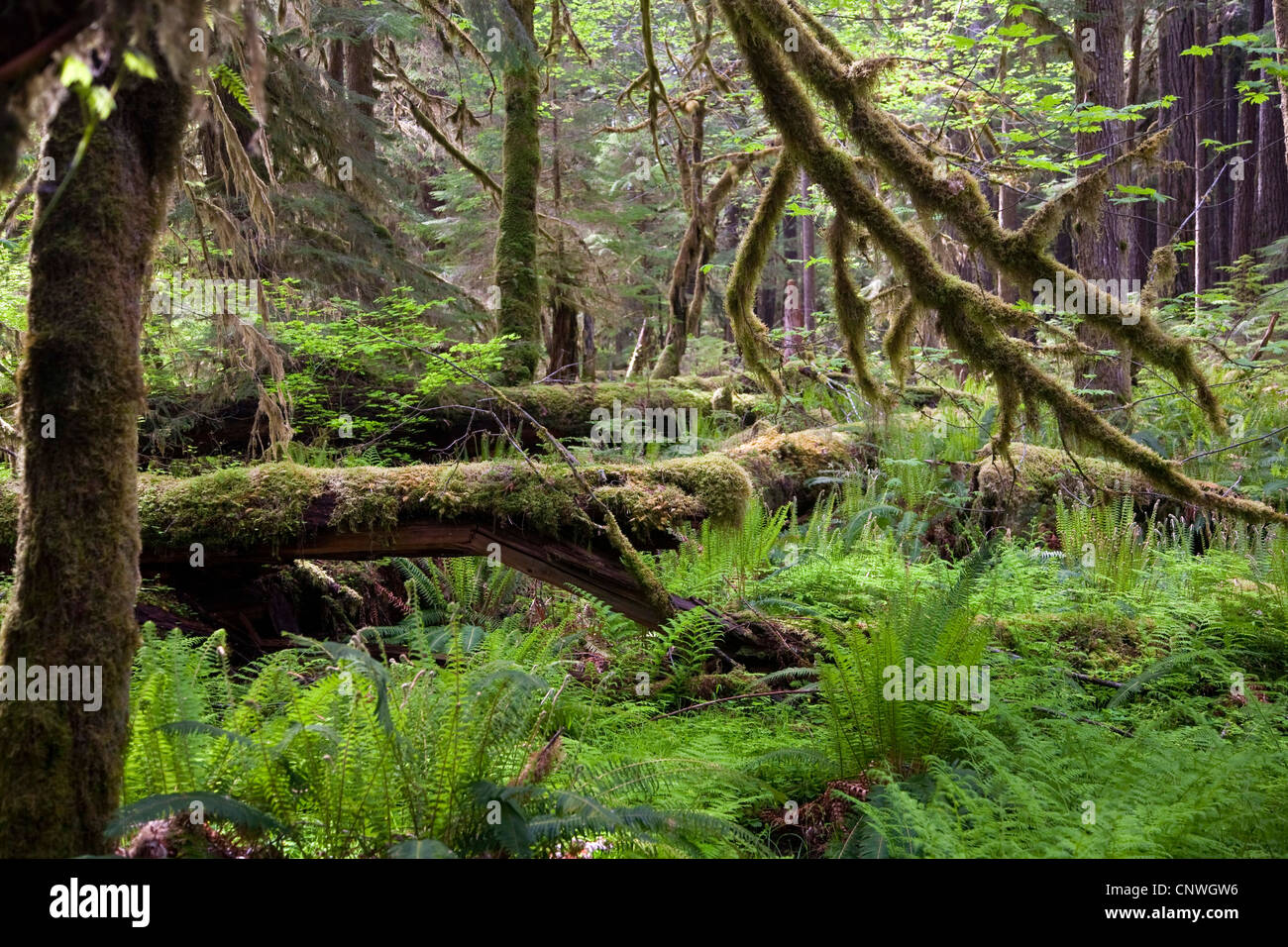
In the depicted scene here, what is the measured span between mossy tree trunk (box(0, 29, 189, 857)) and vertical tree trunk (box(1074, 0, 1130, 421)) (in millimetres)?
9592

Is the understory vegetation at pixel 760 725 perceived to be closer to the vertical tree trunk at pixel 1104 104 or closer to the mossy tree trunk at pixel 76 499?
the mossy tree trunk at pixel 76 499

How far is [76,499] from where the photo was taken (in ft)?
7.25

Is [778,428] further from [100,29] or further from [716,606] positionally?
[100,29]

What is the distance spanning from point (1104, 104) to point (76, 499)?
36.6 ft

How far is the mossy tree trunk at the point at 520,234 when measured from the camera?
9.26 metres

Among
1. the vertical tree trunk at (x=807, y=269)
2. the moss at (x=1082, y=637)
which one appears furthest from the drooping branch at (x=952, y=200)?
the vertical tree trunk at (x=807, y=269)

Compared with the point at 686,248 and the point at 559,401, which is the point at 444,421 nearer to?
the point at 559,401

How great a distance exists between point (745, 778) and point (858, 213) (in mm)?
2291

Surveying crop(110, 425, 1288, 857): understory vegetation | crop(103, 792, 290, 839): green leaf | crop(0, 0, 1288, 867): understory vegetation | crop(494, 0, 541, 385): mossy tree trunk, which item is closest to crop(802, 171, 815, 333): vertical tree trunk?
crop(0, 0, 1288, 867): understory vegetation

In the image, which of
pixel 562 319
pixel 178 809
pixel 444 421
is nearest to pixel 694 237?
pixel 562 319
